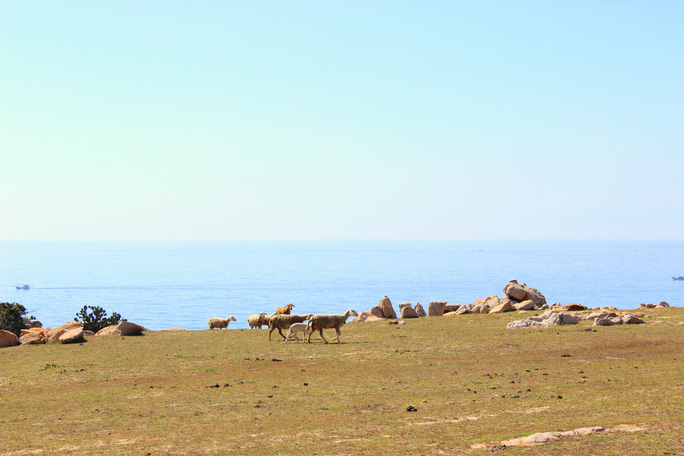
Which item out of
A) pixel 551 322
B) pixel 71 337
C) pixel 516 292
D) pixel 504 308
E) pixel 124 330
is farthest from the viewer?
pixel 516 292

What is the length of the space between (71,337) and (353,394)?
21458mm

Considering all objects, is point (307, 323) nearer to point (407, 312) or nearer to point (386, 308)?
point (407, 312)

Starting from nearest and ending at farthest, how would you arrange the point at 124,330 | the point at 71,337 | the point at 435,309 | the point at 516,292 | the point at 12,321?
the point at 71,337 → the point at 124,330 → the point at 435,309 → the point at 516,292 → the point at 12,321

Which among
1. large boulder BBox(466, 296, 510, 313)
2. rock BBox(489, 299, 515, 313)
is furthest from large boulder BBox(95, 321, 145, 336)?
rock BBox(489, 299, 515, 313)

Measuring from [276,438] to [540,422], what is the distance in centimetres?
641

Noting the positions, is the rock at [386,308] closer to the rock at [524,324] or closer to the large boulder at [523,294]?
the large boulder at [523,294]

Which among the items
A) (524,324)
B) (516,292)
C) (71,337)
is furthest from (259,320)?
(516,292)

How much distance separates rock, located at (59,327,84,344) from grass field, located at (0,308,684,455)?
32.7 inches

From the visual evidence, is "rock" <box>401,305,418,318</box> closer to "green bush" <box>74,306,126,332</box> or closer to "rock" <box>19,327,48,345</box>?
"green bush" <box>74,306,126,332</box>

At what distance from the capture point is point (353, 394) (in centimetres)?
1969

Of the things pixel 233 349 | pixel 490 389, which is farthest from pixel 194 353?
pixel 490 389

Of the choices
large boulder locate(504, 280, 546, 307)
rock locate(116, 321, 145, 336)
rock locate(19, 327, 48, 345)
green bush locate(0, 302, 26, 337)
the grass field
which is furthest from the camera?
green bush locate(0, 302, 26, 337)

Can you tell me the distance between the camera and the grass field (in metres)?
14.2

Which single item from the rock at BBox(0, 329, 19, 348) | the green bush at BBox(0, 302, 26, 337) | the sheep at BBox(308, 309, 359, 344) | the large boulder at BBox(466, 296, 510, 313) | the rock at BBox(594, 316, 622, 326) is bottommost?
the green bush at BBox(0, 302, 26, 337)
